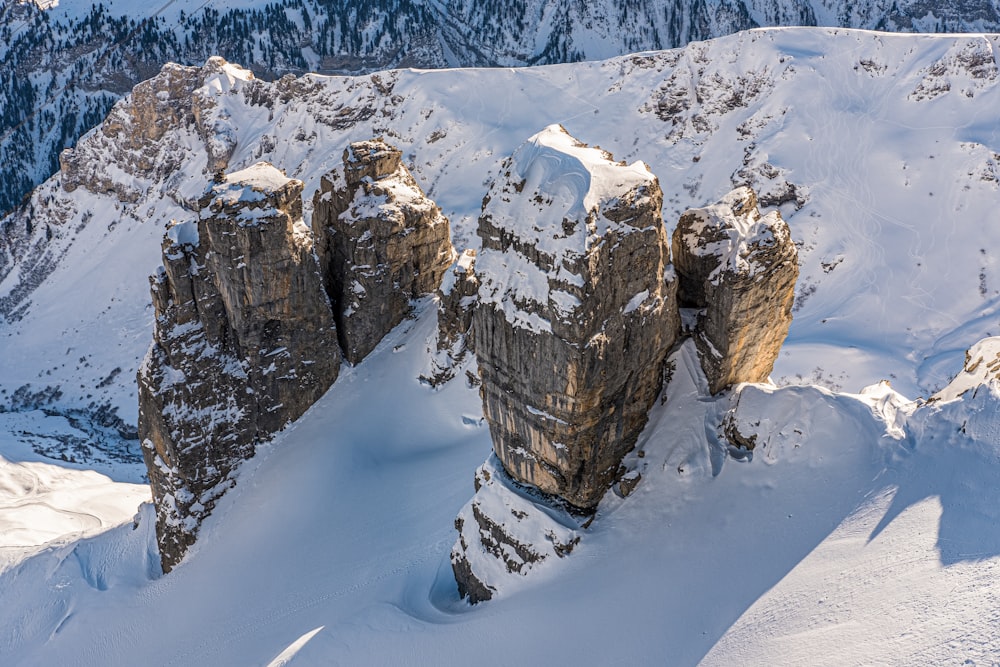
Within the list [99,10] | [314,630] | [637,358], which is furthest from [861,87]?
[99,10]

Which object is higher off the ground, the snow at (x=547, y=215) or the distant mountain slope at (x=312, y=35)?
the distant mountain slope at (x=312, y=35)

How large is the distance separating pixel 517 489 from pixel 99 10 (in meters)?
150

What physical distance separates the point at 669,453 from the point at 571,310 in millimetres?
5668

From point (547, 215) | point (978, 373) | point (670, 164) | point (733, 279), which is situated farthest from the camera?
point (670, 164)

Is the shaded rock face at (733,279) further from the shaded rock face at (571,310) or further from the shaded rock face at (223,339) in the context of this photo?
the shaded rock face at (223,339)

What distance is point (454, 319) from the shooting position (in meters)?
30.3

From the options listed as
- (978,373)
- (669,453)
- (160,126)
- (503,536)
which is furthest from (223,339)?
(160,126)

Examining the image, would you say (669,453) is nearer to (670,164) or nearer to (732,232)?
(732,232)

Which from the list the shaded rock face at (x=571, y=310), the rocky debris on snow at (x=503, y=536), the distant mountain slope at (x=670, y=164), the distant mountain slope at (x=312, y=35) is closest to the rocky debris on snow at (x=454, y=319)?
the rocky debris on snow at (x=503, y=536)

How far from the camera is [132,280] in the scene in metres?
70.6

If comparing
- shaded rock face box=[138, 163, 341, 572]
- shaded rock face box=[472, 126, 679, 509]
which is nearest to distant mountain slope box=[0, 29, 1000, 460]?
shaded rock face box=[138, 163, 341, 572]

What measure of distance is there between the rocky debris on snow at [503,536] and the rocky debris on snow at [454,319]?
10.3m

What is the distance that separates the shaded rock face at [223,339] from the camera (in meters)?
26.8

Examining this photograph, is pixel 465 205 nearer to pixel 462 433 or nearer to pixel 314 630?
pixel 462 433
